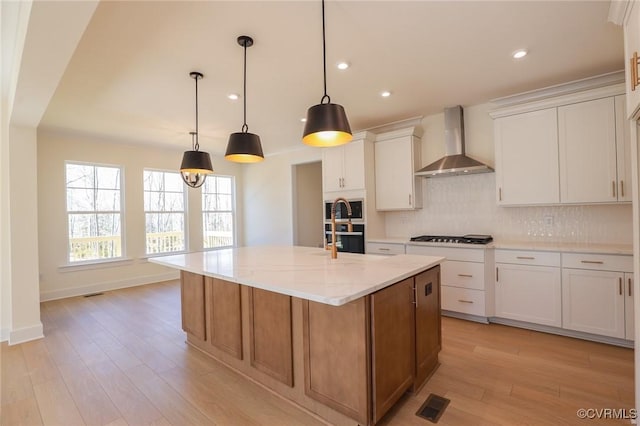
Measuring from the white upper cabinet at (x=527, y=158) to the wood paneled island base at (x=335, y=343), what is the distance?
1811mm

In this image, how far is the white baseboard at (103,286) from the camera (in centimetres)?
466

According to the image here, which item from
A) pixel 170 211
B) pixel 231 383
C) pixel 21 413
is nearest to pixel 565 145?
pixel 231 383

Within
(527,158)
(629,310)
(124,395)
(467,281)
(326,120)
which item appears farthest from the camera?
(467,281)

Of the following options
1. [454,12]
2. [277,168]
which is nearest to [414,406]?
[454,12]

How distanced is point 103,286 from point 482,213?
611 centimetres

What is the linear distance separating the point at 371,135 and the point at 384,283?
3.13 m

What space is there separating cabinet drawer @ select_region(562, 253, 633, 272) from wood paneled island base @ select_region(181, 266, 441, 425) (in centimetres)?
158

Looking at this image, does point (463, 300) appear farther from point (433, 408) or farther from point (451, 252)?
point (433, 408)

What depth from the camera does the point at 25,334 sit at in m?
3.16

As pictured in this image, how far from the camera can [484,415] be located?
187cm

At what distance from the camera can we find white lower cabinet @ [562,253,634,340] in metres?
2.66

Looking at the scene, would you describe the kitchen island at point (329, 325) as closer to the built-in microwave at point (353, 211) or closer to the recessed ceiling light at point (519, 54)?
the built-in microwave at point (353, 211)

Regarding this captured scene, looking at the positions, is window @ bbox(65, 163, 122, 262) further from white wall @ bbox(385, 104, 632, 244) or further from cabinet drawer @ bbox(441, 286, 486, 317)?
cabinet drawer @ bbox(441, 286, 486, 317)

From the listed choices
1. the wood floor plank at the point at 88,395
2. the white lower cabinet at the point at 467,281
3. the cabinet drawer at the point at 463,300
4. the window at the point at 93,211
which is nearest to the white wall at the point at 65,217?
the window at the point at 93,211
